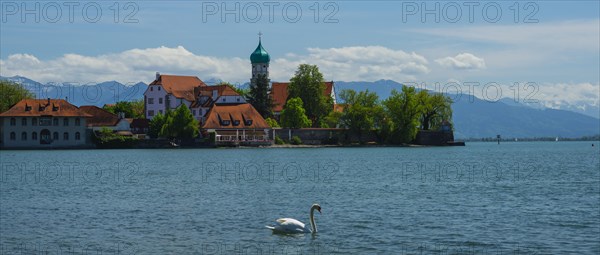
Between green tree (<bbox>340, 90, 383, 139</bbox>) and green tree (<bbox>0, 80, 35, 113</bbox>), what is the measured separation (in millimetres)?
48561

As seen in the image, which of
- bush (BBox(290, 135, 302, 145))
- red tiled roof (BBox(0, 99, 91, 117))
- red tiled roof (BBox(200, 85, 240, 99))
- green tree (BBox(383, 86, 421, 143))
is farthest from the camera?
red tiled roof (BBox(200, 85, 240, 99))

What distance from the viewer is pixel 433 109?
129 meters

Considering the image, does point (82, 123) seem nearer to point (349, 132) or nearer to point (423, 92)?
point (349, 132)

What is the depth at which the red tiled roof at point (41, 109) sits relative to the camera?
113875 millimetres

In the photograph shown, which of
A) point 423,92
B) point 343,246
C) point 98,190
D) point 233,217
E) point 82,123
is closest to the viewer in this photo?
point 343,246

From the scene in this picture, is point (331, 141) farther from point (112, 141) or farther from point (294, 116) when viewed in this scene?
point (112, 141)

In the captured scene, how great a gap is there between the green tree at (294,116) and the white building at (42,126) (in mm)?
27886

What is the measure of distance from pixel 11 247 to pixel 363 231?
10.1m

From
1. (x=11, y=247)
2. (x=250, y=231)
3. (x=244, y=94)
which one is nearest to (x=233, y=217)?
(x=250, y=231)

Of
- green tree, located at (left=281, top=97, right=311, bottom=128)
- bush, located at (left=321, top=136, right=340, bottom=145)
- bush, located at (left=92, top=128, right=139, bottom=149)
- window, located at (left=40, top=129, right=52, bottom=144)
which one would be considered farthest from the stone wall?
window, located at (left=40, top=129, right=52, bottom=144)

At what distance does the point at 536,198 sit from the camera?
→ 1453 inches

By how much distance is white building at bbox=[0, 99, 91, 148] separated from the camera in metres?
113

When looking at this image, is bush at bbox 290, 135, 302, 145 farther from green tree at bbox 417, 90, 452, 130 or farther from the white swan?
the white swan

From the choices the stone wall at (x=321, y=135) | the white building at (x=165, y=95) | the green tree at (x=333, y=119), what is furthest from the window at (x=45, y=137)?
the green tree at (x=333, y=119)
